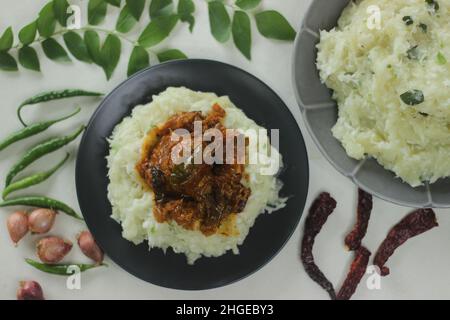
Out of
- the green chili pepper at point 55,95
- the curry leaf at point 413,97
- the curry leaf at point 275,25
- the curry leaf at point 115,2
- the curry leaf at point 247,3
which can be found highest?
the curry leaf at point 115,2

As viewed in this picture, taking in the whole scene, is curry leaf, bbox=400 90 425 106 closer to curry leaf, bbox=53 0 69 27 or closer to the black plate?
the black plate

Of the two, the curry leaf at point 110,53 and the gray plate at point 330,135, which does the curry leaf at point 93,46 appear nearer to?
the curry leaf at point 110,53

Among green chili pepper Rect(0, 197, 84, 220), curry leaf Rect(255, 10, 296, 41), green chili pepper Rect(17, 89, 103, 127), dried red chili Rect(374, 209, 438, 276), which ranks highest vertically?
curry leaf Rect(255, 10, 296, 41)

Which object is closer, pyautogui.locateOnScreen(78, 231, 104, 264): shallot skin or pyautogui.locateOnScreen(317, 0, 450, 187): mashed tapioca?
pyautogui.locateOnScreen(317, 0, 450, 187): mashed tapioca

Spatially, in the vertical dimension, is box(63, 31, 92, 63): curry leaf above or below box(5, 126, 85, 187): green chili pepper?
above

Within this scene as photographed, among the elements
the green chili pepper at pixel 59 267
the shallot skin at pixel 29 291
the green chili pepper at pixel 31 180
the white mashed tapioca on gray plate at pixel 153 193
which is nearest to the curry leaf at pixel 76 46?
the white mashed tapioca on gray plate at pixel 153 193

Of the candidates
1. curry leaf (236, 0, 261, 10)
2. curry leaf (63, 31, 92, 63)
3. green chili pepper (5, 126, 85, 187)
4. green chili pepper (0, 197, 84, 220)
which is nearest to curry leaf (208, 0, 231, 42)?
curry leaf (236, 0, 261, 10)

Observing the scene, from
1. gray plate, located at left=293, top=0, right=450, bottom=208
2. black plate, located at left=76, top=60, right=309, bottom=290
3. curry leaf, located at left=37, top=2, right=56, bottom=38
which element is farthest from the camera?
curry leaf, located at left=37, top=2, right=56, bottom=38
